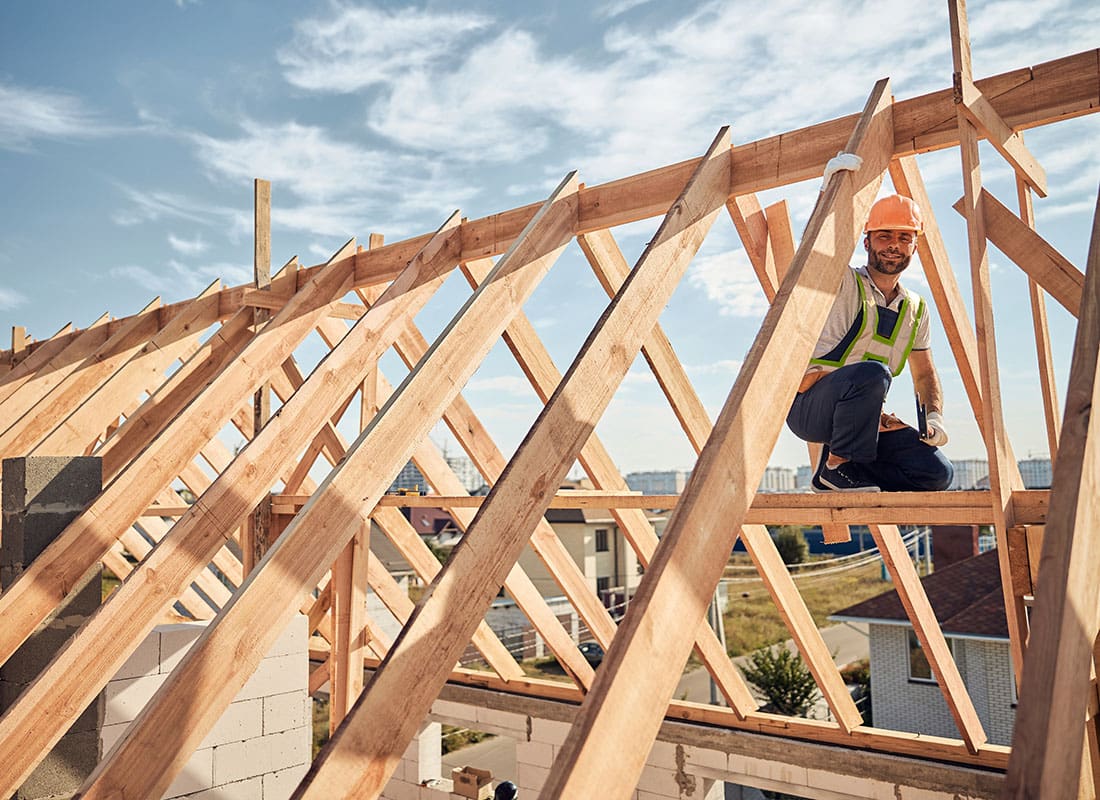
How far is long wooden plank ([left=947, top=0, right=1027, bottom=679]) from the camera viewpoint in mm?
2746

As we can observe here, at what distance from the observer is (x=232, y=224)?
19172mm

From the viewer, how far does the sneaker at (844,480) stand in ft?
11.2

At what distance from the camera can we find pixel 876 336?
11.0 feet

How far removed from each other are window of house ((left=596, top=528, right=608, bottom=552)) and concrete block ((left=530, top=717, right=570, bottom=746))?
1861 cm

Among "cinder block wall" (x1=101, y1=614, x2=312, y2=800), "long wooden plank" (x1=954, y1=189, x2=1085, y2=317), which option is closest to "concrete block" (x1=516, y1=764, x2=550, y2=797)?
"cinder block wall" (x1=101, y1=614, x2=312, y2=800)

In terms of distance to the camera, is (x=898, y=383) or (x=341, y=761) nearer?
(x=341, y=761)

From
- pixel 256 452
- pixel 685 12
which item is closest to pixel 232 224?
pixel 685 12

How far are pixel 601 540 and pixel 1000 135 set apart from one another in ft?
75.9

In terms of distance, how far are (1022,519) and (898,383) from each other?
117 cm

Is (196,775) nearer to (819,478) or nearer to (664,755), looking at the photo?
(664,755)

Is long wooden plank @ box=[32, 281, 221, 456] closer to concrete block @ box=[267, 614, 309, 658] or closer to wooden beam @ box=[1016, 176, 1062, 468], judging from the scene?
concrete block @ box=[267, 614, 309, 658]

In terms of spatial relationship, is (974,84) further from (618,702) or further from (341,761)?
(341,761)

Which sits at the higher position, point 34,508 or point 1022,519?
point 1022,519

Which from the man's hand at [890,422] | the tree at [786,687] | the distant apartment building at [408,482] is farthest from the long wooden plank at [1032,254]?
the tree at [786,687]
